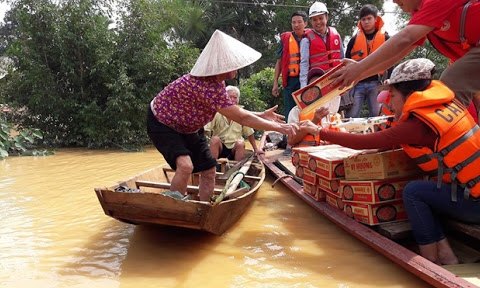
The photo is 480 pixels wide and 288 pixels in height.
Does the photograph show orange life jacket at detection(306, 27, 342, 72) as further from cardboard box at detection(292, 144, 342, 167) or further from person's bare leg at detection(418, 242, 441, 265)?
person's bare leg at detection(418, 242, 441, 265)

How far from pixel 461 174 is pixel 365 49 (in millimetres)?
3643

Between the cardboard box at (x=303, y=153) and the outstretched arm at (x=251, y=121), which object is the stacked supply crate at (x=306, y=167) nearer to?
the cardboard box at (x=303, y=153)

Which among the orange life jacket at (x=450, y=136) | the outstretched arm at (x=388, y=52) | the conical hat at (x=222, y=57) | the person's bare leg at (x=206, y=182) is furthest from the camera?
the person's bare leg at (x=206, y=182)

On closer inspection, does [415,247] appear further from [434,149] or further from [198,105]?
[198,105]

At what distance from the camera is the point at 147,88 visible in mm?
9781

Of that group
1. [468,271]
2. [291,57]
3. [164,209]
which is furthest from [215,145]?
[468,271]

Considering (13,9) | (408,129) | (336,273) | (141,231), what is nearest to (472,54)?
(408,129)

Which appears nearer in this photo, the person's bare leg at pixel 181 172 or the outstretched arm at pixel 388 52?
the outstretched arm at pixel 388 52

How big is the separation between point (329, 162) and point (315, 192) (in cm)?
59

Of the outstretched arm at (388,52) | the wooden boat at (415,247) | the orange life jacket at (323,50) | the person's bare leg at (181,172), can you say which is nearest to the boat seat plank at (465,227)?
the wooden boat at (415,247)

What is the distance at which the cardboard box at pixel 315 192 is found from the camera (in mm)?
3742

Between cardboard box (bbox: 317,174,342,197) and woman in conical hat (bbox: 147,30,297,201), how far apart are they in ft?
2.06

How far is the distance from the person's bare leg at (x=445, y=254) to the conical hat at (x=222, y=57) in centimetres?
180

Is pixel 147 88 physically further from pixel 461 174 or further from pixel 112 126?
pixel 461 174
